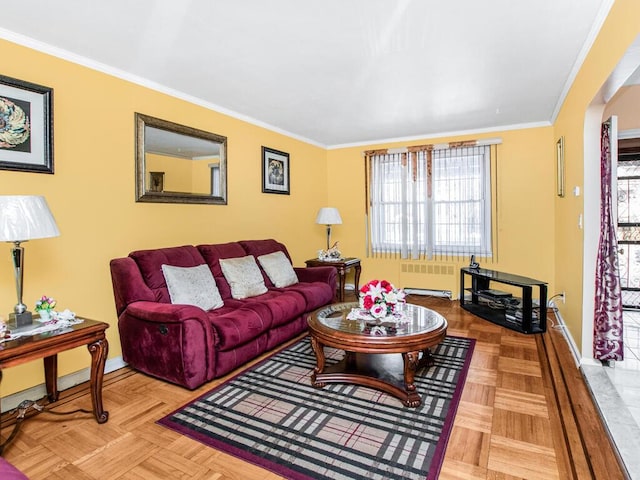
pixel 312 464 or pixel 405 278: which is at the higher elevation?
pixel 405 278

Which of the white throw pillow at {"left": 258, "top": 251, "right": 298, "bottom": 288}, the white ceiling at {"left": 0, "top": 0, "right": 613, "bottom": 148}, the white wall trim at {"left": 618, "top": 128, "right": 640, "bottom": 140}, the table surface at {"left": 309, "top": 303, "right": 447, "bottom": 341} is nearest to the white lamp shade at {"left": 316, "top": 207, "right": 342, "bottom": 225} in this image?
the white throw pillow at {"left": 258, "top": 251, "right": 298, "bottom": 288}

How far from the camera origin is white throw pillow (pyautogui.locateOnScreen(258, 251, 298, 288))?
404 centimetres

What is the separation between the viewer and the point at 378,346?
2.33 m

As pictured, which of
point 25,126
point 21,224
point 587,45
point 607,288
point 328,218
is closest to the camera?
point 21,224

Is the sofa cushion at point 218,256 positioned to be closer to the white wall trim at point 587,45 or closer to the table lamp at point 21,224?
the table lamp at point 21,224

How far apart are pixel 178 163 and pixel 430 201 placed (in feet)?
11.6

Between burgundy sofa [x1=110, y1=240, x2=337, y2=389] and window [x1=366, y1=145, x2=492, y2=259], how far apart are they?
8.43 feet

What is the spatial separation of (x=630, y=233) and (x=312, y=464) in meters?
5.17

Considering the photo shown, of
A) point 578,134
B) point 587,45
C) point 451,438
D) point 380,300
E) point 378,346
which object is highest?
point 587,45

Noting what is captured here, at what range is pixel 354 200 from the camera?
6.05 meters

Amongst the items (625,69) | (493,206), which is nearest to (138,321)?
(625,69)

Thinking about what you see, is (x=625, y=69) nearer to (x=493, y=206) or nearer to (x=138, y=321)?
(x=493, y=206)

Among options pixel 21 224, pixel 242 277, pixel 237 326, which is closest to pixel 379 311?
pixel 237 326

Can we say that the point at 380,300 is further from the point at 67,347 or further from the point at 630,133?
Result: the point at 630,133
